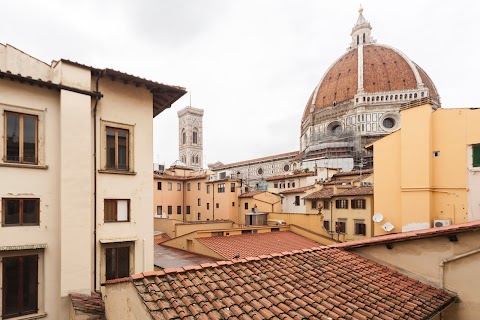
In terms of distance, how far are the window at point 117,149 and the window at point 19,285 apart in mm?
3830

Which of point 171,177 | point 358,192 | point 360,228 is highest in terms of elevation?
point 171,177

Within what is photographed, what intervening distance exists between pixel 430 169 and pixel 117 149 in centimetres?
1708

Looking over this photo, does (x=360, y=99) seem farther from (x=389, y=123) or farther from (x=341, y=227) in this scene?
(x=341, y=227)

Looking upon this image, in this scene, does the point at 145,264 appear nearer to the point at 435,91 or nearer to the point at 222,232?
the point at 222,232

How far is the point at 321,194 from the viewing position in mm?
31109

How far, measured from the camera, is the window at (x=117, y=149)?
10.4 metres

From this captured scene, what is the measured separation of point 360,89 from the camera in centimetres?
7156

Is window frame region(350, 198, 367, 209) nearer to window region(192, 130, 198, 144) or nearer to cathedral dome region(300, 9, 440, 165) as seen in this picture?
cathedral dome region(300, 9, 440, 165)

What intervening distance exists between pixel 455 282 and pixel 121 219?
33.7ft

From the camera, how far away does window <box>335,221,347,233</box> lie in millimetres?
28578

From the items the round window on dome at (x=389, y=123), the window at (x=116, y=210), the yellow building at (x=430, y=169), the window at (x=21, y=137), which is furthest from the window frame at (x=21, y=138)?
the round window on dome at (x=389, y=123)

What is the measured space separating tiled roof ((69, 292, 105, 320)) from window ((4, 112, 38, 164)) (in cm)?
462

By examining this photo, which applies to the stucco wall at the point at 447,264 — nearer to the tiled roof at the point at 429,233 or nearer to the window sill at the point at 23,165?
the tiled roof at the point at 429,233

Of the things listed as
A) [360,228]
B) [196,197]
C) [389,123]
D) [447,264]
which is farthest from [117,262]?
[389,123]
